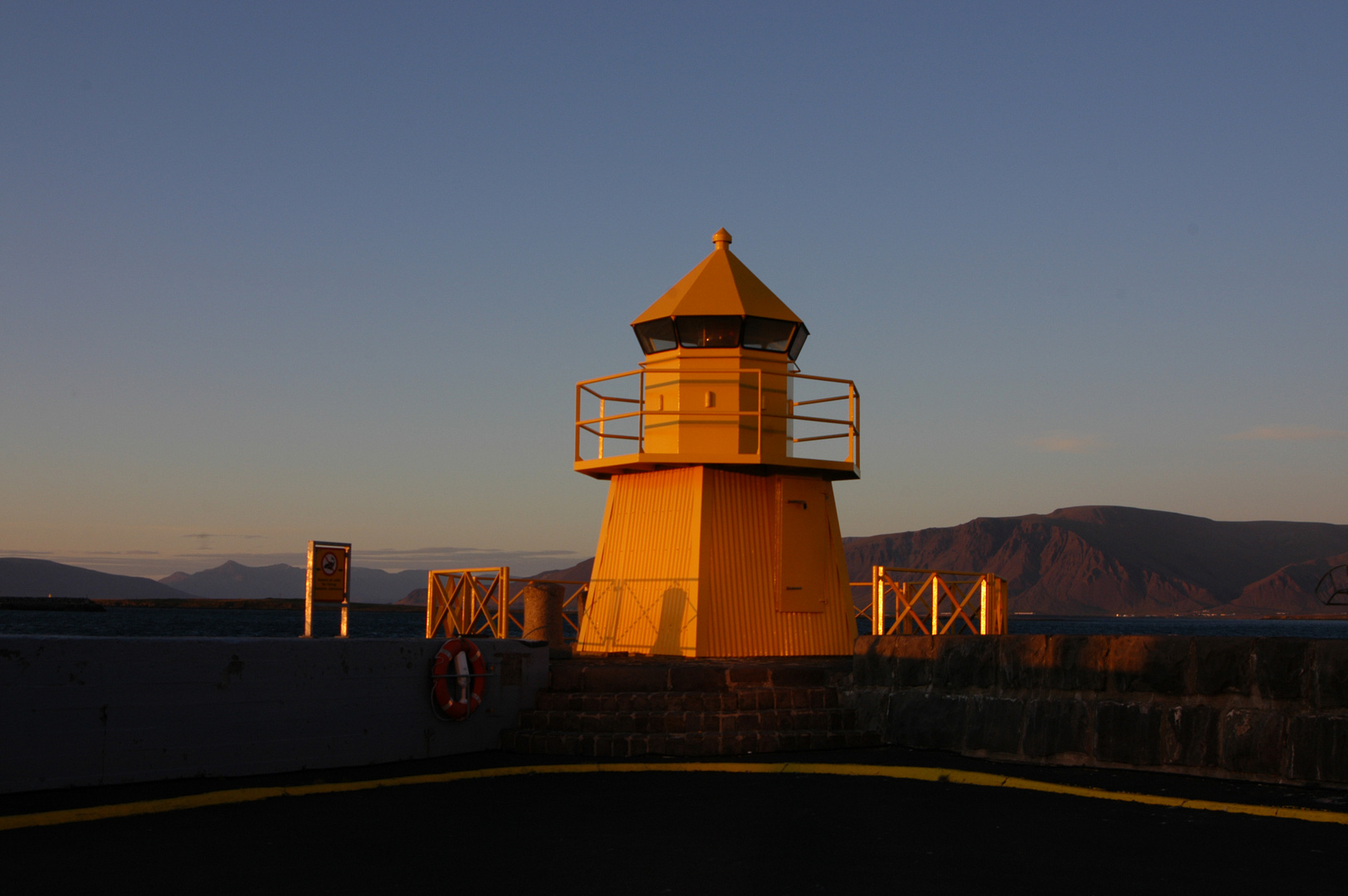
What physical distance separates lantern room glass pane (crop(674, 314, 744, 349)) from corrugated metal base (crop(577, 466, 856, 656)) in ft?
6.06

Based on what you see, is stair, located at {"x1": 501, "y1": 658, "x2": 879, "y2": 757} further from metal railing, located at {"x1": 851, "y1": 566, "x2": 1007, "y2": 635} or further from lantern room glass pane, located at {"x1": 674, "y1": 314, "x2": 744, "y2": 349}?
lantern room glass pane, located at {"x1": 674, "y1": 314, "x2": 744, "y2": 349}

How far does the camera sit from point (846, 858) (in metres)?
7.10

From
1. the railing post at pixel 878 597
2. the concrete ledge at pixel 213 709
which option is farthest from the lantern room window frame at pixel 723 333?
the concrete ledge at pixel 213 709

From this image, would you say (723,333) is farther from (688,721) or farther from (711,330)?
(688,721)

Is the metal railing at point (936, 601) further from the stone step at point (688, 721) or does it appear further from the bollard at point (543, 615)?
the bollard at point (543, 615)

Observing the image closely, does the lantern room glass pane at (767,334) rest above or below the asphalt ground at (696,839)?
above

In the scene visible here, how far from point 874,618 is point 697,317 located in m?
5.02

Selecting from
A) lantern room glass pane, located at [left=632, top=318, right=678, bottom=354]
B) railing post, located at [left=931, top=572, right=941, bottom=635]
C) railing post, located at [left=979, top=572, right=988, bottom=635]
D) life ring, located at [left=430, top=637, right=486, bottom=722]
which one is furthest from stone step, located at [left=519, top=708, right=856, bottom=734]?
lantern room glass pane, located at [left=632, top=318, right=678, bottom=354]

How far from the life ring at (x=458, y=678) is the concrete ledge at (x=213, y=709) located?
12cm

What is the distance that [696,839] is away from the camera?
7.76 metres

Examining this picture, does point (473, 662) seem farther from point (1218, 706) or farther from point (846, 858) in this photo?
point (1218, 706)

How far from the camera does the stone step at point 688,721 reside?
41.4 ft

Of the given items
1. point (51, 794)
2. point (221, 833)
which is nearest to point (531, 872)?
point (221, 833)

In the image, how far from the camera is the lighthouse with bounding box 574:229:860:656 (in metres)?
15.6
